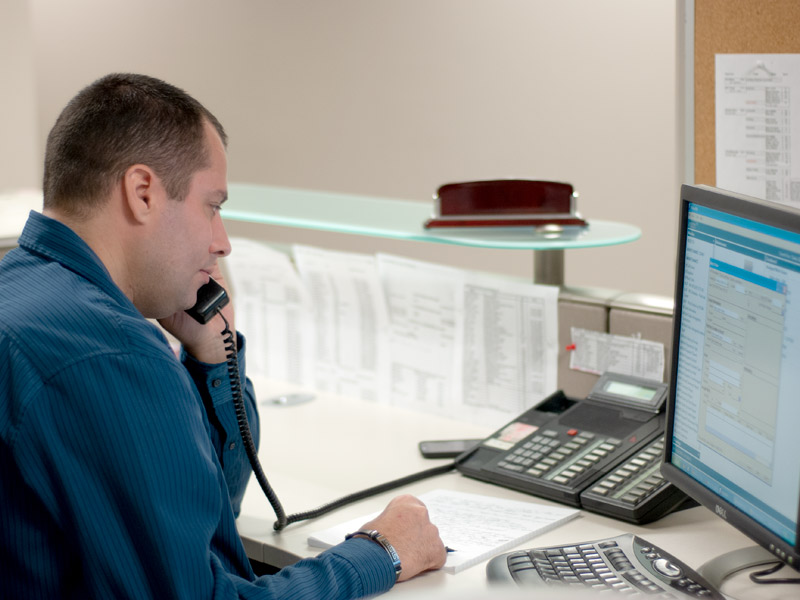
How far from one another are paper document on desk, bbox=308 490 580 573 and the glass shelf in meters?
0.44

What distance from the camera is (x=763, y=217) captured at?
100cm

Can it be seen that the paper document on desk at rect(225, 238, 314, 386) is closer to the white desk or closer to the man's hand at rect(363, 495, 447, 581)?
the white desk

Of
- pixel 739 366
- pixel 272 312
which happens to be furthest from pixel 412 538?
pixel 272 312

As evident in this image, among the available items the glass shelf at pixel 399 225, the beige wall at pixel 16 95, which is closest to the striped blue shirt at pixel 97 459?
the glass shelf at pixel 399 225

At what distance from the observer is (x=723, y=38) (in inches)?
57.0

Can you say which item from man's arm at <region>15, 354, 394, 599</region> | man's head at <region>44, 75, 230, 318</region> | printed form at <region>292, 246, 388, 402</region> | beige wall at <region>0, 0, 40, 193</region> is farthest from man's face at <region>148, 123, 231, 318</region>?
beige wall at <region>0, 0, 40, 193</region>

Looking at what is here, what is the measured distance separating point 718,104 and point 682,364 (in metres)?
0.48

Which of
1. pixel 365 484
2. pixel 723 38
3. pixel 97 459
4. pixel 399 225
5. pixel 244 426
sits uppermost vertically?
pixel 723 38

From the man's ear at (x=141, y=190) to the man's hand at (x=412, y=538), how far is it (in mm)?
467

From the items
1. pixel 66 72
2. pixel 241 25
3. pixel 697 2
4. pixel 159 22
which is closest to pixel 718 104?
pixel 697 2

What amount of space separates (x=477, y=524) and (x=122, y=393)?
55cm

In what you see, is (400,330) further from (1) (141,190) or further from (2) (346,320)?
(1) (141,190)

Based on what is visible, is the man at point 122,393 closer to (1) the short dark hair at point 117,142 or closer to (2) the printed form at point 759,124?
(1) the short dark hair at point 117,142

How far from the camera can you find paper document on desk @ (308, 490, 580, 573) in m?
1.20
